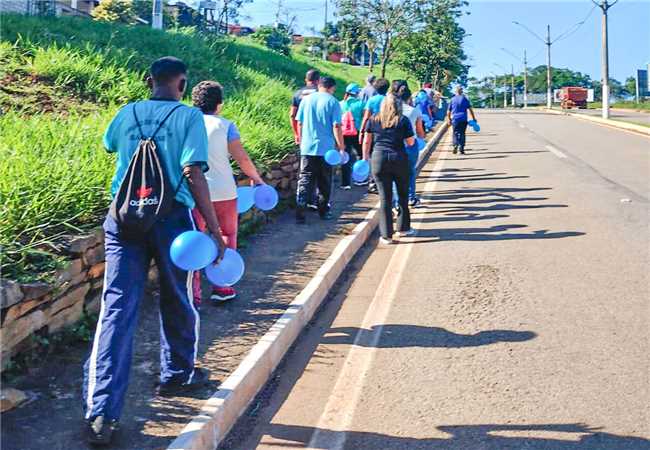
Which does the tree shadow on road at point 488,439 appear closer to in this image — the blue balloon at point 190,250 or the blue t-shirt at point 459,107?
the blue balloon at point 190,250

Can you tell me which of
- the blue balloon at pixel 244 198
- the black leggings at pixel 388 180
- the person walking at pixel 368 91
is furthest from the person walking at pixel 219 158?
the person walking at pixel 368 91

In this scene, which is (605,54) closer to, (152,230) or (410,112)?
(410,112)

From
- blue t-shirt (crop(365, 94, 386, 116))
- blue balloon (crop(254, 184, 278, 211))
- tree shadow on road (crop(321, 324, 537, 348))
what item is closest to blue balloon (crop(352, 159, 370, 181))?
blue t-shirt (crop(365, 94, 386, 116))

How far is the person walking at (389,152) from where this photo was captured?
8375 mm

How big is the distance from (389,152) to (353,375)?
4.02 m

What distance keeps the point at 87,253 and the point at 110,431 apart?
176cm

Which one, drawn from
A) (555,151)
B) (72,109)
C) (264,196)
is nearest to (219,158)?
(264,196)

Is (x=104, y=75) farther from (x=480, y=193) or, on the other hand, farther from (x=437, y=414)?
(x=437, y=414)

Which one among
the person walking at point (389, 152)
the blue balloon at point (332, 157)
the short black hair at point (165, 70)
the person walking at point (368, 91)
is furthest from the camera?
the person walking at point (368, 91)

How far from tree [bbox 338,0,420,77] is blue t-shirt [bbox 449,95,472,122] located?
A: 10.5m

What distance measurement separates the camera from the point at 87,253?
5.11 meters

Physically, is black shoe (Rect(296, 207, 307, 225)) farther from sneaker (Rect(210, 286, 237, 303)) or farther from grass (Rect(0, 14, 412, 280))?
sneaker (Rect(210, 286, 237, 303))

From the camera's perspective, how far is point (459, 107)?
1806 cm

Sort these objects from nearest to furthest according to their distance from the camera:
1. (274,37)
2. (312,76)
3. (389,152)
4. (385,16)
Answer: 1. (389,152)
2. (312,76)
3. (385,16)
4. (274,37)
